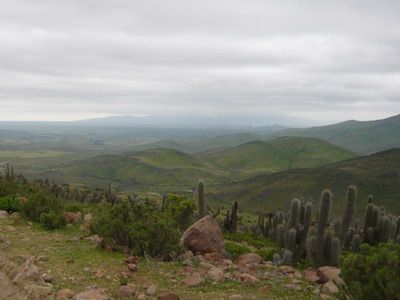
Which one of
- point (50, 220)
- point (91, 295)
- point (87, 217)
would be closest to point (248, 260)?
point (91, 295)

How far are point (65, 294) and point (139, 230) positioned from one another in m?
3.69

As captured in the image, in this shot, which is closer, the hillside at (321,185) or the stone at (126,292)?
the stone at (126,292)

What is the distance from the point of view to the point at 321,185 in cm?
9481

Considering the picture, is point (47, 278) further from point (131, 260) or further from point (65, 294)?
point (131, 260)

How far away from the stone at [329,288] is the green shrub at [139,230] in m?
3.96

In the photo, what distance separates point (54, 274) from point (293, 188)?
9043 centimetres

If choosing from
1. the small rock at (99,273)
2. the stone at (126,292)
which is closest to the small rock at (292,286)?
the stone at (126,292)

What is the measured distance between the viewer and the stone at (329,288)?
30.5 ft

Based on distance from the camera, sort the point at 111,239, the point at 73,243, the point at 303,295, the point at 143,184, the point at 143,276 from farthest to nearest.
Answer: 1. the point at 143,184
2. the point at 73,243
3. the point at 111,239
4. the point at 143,276
5. the point at 303,295

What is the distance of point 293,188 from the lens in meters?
96.6

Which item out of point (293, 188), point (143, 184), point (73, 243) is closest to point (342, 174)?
point (293, 188)

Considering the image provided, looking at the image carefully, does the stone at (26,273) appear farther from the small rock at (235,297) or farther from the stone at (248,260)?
the stone at (248,260)

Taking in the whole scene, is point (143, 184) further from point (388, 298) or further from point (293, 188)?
point (388, 298)

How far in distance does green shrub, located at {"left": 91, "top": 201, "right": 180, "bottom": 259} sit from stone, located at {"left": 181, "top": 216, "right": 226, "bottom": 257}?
1.18 metres
